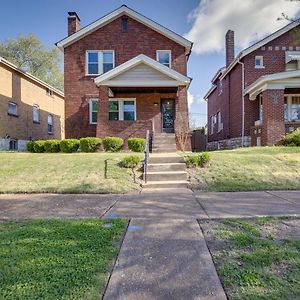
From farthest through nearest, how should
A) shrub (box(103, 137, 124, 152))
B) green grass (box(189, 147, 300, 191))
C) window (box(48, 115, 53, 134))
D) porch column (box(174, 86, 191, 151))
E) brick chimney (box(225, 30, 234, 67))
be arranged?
1. window (box(48, 115, 53, 134))
2. brick chimney (box(225, 30, 234, 67))
3. porch column (box(174, 86, 191, 151))
4. shrub (box(103, 137, 124, 152))
5. green grass (box(189, 147, 300, 191))

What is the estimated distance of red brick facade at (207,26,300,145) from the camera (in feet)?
49.1

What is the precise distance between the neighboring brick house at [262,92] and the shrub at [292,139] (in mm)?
410

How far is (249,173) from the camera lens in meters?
8.62

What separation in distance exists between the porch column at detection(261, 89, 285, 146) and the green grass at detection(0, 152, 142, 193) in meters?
8.89

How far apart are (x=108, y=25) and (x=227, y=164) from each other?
44.6ft

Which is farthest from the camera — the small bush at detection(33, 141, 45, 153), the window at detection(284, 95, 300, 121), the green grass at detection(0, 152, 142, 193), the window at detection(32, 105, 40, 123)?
the window at detection(32, 105, 40, 123)

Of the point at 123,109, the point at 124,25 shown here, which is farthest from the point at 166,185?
the point at 124,25

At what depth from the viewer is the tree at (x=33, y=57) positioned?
39906 millimetres

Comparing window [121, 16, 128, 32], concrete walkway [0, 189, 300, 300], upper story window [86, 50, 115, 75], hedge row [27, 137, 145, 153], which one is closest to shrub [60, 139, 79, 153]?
hedge row [27, 137, 145, 153]

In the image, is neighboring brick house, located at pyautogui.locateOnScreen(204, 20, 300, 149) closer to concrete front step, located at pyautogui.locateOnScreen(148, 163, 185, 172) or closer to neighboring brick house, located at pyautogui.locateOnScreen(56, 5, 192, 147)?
neighboring brick house, located at pyautogui.locateOnScreen(56, 5, 192, 147)

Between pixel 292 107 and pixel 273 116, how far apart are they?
12.2ft

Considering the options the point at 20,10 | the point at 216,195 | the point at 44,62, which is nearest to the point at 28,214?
the point at 216,195

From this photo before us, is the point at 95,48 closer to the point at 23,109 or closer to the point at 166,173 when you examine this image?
the point at 23,109

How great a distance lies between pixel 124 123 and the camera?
1501cm
